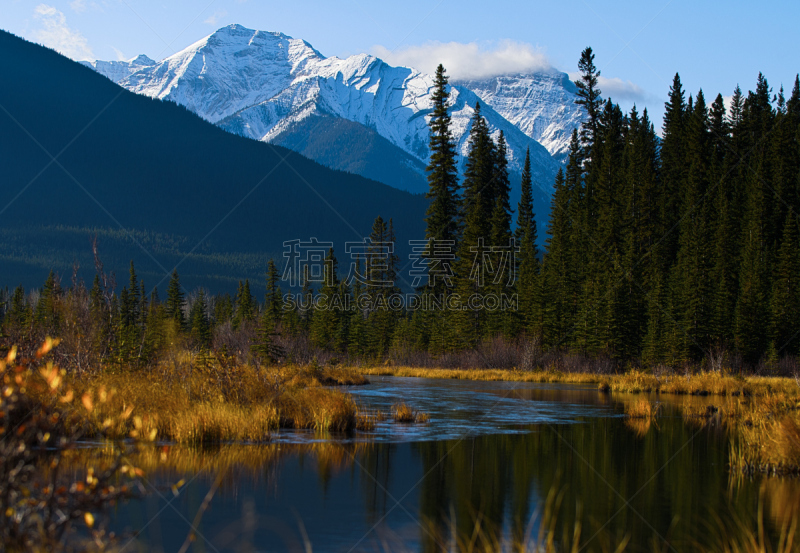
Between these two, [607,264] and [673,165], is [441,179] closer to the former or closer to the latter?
[607,264]

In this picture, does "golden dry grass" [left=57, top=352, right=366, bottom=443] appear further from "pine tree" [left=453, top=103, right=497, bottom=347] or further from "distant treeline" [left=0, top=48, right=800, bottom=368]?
"pine tree" [left=453, top=103, right=497, bottom=347]

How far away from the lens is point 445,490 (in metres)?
12.1

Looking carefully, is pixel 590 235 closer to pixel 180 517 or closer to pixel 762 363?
pixel 762 363

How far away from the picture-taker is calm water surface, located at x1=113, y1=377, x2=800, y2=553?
31.3ft

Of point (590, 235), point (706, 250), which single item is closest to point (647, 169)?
point (590, 235)

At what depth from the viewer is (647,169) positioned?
60.7 meters

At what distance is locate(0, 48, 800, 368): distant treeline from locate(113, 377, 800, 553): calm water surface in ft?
60.5

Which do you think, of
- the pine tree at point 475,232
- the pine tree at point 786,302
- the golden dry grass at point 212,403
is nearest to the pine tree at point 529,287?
the pine tree at point 475,232

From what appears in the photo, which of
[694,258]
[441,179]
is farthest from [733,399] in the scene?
[441,179]

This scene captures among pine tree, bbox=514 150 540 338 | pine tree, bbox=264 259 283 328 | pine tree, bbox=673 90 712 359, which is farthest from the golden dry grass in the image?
pine tree, bbox=264 259 283 328

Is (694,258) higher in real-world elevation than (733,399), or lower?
higher

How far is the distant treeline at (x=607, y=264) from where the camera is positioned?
154 feet

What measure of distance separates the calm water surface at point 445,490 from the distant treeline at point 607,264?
1843 centimetres

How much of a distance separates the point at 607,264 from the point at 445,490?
45.6 m
